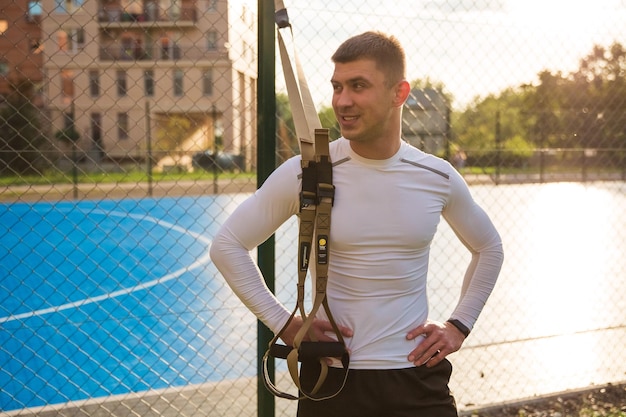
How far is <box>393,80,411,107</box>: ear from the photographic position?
85.5 inches

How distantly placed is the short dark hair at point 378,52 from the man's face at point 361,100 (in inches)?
0.7

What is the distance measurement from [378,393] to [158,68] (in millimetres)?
4802

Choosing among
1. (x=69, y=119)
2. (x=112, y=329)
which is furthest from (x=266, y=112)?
(x=69, y=119)

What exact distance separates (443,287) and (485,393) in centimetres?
401

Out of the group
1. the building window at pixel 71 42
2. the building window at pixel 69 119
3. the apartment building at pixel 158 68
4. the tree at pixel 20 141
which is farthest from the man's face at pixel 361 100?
the tree at pixel 20 141

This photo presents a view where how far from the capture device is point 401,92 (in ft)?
7.18

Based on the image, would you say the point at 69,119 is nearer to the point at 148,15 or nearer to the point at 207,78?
the point at 207,78

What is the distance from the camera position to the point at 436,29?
4.80 metres

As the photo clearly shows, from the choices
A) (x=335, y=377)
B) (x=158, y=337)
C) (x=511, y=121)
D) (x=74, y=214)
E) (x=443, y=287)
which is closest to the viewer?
(x=335, y=377)

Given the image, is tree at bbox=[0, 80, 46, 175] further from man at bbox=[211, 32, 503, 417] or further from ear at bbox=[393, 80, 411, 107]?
ear at bbox=[393, 80, 411, 107]

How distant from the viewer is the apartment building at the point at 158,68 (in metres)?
4.86

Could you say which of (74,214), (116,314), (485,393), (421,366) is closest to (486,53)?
(485,393)

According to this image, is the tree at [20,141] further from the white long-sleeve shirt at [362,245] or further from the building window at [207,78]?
the white long-sleeve shirt at [362,245]

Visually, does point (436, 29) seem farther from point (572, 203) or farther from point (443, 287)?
point (572, 203)
